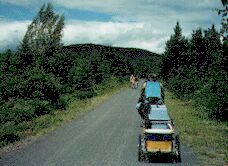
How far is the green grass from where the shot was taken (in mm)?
12711

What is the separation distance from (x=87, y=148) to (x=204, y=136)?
17.4ft

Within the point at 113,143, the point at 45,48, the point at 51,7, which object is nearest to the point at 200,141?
the point at 113,143

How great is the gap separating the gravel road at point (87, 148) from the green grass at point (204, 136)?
54cm

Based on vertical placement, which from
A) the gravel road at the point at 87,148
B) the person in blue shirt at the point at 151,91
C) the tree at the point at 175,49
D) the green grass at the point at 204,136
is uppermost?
the tree at the point at 175,49

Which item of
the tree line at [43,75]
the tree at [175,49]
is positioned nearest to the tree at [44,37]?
the tree line at [43,75]

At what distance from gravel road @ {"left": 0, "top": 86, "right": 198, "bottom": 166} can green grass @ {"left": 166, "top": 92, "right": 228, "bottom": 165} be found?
1.77ft

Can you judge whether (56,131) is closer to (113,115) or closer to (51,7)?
(113,115)

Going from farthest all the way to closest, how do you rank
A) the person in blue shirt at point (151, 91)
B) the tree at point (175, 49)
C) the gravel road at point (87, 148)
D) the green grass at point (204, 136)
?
1. the tree at point (175, 49)
2. the person in blue shirt at point (151, 91)
3. the green grass at point (204, 136)
4. the gravel road at point (87, 148)

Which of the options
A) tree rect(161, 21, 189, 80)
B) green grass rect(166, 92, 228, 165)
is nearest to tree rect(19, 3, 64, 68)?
tree rect(161, 21, 189, 80)

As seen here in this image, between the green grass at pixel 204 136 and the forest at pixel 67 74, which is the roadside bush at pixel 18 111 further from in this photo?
the green grass at pixel 204 136

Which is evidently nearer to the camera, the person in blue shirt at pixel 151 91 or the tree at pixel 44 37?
the person in blue shirt at pixel 151 91

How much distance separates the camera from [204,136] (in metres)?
16.6

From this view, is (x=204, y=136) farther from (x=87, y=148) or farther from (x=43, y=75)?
(x=43, y=75)

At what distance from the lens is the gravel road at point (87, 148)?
11.9m
